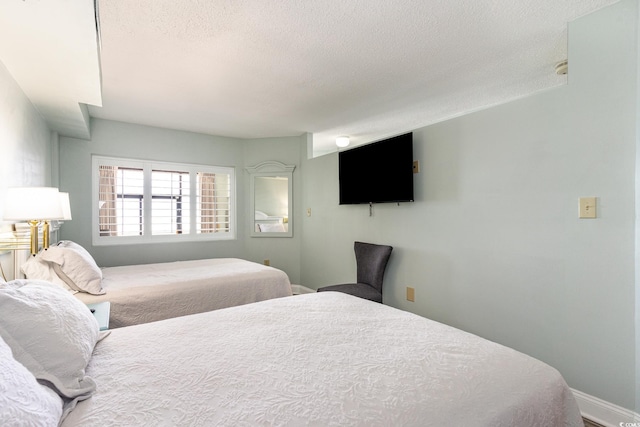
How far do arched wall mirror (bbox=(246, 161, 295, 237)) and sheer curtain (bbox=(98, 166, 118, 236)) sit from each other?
178 cm

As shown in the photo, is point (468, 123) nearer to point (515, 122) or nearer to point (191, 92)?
point (515, 122)

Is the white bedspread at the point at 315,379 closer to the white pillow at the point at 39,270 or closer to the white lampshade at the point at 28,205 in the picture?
the white lampshade at the point at 28,205

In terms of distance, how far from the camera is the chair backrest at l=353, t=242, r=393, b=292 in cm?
328

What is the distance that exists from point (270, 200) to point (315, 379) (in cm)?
411

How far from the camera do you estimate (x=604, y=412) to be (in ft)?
6.14

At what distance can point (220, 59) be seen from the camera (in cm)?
239

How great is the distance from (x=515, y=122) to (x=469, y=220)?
2.64ft

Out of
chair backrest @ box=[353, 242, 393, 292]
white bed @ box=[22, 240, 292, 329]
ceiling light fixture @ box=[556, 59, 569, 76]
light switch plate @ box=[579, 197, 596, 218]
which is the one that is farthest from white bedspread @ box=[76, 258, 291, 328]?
ceiling light fixture @ box=[556, 59, 569, 76]

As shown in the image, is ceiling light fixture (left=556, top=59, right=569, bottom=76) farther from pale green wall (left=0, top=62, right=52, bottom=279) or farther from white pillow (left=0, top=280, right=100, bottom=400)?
pale green wall (left=0, top=62, right=52, bottom=279)

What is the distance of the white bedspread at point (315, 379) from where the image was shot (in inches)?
34.8

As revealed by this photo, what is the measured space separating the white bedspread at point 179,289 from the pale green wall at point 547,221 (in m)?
1.49

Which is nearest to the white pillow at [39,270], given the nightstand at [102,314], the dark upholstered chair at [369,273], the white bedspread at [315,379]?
the nightstand at [102,314]

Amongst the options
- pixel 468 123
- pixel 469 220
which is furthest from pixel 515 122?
pixel 469 220

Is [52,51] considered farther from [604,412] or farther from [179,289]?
[604,412]
